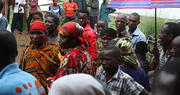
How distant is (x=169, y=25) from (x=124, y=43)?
877mm

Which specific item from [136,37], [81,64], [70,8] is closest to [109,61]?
[81,64]

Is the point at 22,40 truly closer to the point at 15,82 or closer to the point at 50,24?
the point at 50,24

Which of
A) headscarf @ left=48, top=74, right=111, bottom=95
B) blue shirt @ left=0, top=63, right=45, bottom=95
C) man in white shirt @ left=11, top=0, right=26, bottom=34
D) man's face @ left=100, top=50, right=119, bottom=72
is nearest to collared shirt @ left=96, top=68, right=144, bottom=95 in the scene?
man's face @ left=100, top=50, right=119, bottom=72

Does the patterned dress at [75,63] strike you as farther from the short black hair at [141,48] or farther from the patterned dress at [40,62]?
the short black hair at [141,48]

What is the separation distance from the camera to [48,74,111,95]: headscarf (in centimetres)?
169

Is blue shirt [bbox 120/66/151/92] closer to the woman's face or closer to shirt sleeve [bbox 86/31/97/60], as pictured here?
the woman's face

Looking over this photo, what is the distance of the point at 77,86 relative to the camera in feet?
5.57

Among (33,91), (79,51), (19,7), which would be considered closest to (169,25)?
(79,51)

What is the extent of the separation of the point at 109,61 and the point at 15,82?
1502 millimetres

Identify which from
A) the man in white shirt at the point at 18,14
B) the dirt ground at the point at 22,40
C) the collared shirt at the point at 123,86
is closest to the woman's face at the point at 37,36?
the collared shirt at the point at 123,86

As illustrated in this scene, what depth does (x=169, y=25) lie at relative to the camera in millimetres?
4488

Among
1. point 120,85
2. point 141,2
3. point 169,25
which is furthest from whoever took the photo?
point 141,2

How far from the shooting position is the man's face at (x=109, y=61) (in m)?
3.47

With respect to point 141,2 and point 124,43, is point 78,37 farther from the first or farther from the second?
point 141,2
